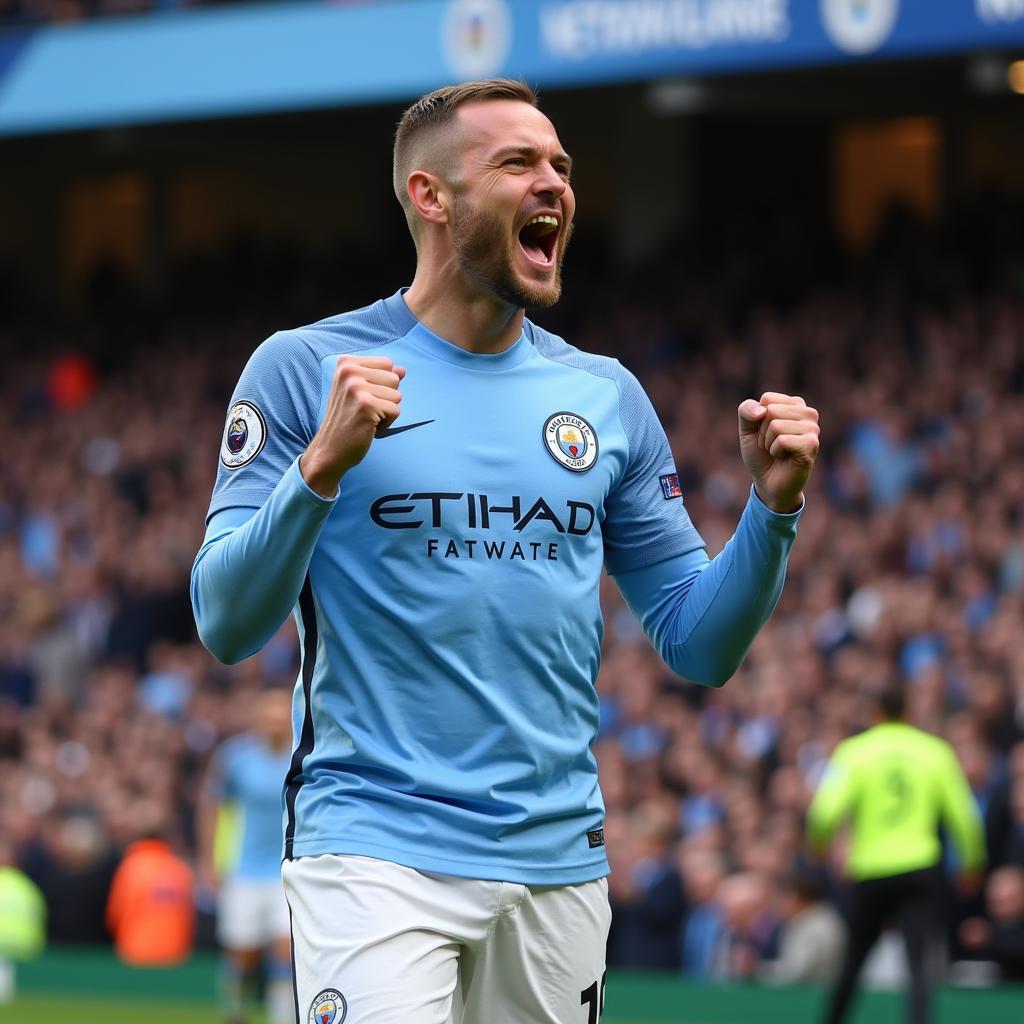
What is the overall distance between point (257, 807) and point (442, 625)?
8534mm

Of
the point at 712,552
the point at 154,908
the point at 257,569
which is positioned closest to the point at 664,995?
the point at 712,552

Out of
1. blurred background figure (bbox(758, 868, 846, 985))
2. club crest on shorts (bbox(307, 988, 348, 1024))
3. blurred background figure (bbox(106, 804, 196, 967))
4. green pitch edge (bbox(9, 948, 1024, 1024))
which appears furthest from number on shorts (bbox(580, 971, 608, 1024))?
blurred background figure (bbox(106, 804, 196, 967))

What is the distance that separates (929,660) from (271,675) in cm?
577

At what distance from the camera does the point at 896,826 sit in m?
10.6

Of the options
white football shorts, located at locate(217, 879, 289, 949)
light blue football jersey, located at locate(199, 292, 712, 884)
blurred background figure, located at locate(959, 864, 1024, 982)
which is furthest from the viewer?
white football shorts, located at locate(217, 879, 289, 949)

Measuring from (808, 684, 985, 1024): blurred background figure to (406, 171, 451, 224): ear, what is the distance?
706 centimetres

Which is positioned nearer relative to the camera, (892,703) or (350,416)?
(350,416)

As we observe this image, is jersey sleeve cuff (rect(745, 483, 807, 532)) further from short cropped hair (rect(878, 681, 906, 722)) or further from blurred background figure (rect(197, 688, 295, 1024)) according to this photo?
blurred background figure (rect(197, 688, 295, 1024))

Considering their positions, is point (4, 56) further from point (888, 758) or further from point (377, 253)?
point (888, 758)

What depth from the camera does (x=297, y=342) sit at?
3.84m

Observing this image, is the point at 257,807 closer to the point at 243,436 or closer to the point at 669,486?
the point at 669,486

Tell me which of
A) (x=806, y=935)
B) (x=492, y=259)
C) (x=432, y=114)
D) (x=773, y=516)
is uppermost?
(x=432, y=114)

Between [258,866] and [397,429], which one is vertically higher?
[397,429]

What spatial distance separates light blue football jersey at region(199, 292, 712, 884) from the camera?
144 inches
